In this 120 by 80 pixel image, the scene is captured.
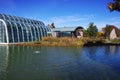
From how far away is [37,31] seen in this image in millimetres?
58344

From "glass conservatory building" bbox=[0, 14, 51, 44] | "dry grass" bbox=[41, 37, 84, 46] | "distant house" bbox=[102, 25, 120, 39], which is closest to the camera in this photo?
"dry grass" bbox=[41, 37, 84, 46]

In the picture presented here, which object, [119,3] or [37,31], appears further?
[37,31]

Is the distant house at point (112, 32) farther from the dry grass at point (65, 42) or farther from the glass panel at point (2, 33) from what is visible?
the glass panel at point (2, 33)

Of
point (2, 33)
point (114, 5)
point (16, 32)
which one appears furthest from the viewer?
point (16, 32)

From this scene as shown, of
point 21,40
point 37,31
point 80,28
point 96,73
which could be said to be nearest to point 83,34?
point 80,28

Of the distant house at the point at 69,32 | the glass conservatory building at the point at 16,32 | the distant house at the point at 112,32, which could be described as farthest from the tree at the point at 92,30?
the distant house at the point at 112,32

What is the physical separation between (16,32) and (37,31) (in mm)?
10691

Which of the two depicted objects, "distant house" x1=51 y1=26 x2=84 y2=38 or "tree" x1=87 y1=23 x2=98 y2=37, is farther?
"distant house" x1=51 y1=26 x2=84 y2=38

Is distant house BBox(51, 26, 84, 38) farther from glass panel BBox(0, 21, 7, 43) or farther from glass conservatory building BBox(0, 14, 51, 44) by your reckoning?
glass panel BBox(0, 21, 7, 43)

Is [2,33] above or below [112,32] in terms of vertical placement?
below

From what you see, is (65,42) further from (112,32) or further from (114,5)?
(112,32)

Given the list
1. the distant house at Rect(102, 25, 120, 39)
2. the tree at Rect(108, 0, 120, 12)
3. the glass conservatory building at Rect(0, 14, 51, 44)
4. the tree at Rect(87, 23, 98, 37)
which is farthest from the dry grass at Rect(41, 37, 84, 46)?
the distant house at Rect(102, 25, 120, 39)

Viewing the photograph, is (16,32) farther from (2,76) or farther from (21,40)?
(2,76)

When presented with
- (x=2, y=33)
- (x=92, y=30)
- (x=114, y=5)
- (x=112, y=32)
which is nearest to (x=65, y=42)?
(x=2, y=33)
